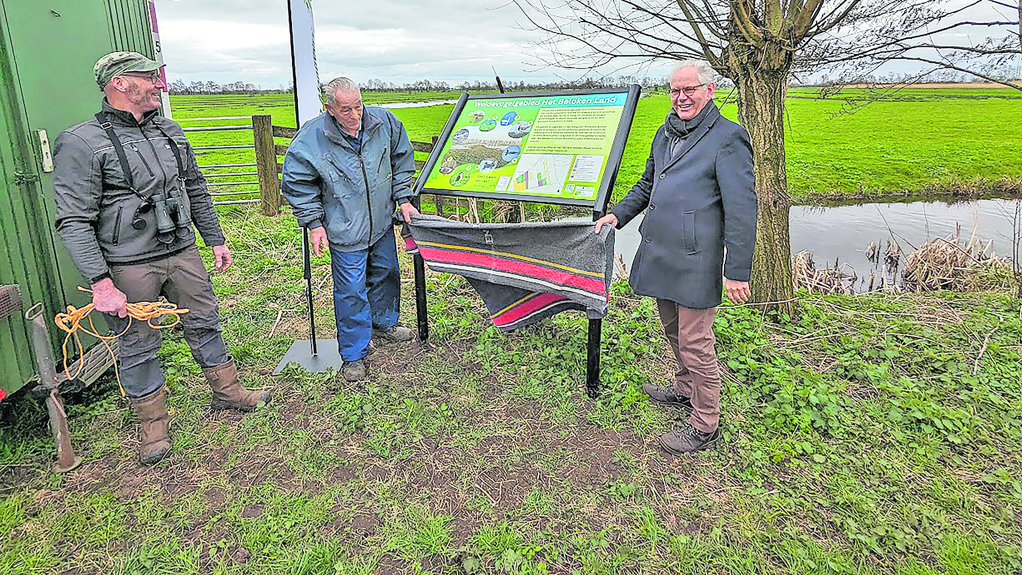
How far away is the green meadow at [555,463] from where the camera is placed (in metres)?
2.55

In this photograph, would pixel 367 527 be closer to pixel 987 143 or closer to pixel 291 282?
pixel 291 282

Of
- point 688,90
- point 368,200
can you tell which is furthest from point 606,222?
point 368,200

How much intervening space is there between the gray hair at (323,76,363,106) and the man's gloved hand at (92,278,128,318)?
166 centimetres

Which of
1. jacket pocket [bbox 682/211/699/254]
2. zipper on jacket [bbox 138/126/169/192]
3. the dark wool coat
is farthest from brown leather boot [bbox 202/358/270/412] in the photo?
jacket pocket [bbox 682/211/699/254]

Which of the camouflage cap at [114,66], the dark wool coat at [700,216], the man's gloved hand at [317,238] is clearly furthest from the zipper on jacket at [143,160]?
the dark wool coat at [700,216]

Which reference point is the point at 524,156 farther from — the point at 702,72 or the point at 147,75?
the point at 147,75

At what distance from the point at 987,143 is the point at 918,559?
28.8m

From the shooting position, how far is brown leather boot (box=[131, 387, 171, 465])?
3.19 metres

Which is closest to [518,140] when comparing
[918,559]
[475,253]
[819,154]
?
[475,253]

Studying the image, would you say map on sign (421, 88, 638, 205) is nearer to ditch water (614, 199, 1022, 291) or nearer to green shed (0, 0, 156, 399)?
green shed (0, 0, 156, 399)

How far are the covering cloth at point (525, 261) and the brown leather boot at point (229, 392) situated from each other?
150cm

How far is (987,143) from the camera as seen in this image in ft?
77.3

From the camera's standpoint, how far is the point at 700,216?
9.43 feet

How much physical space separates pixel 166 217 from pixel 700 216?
2.84 m
